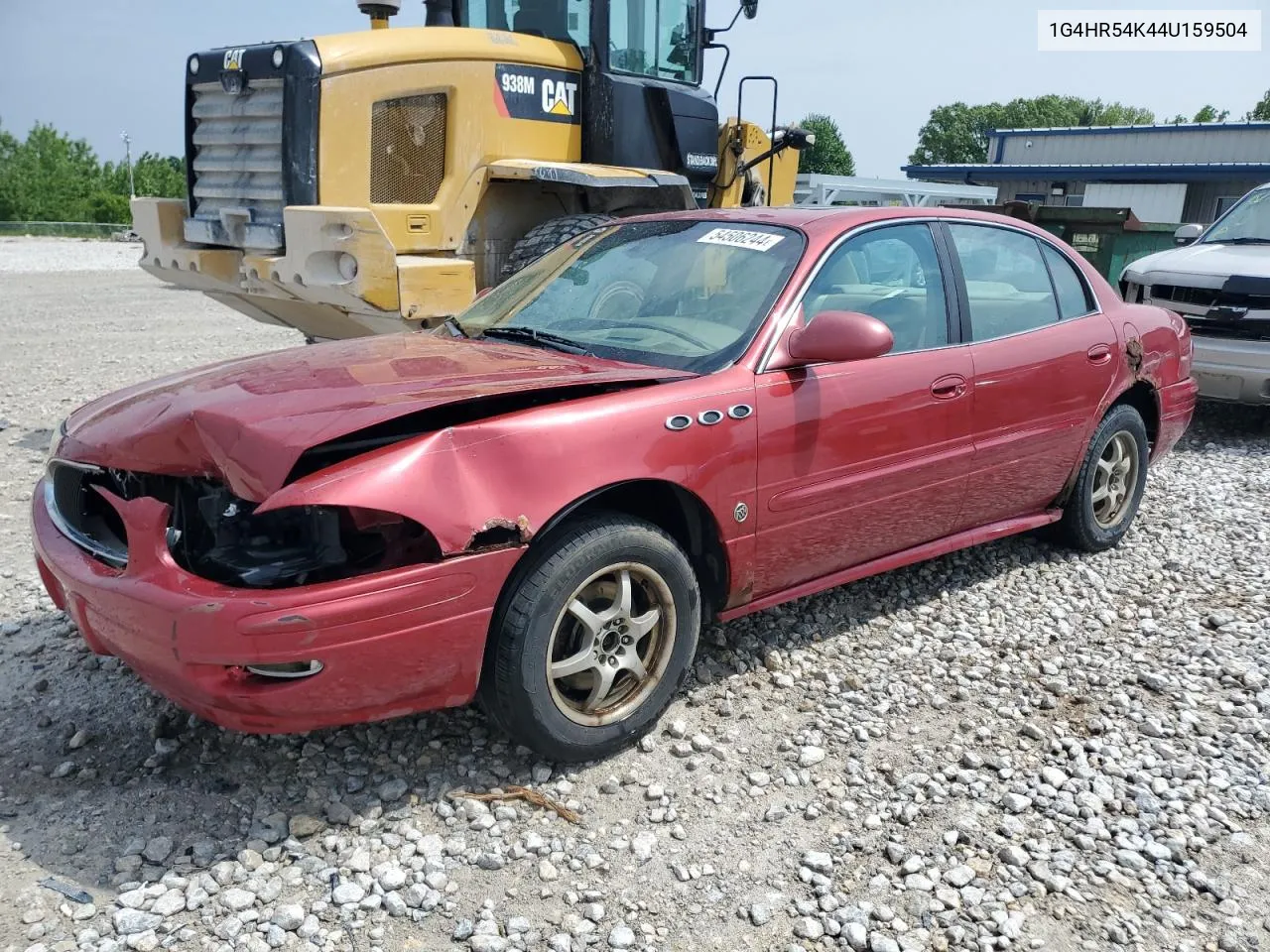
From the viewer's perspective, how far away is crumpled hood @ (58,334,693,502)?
2.69 m

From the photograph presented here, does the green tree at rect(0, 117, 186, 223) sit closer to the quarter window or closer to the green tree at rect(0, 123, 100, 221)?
the green tree at rect(0, 123, 100, 221)

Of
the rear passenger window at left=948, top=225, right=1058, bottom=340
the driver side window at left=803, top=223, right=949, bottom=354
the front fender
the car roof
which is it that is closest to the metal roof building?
the rear passenger window at left=948, top=225, right=1058, bottom=340

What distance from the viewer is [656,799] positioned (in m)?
3.01

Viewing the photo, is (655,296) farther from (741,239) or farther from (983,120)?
(983,120)

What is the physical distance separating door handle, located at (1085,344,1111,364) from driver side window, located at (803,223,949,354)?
3.13ft

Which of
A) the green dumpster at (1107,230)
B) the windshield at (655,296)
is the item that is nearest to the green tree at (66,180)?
the green dumpster at (1107,230)

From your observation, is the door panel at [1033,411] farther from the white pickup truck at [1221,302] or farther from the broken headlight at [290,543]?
the white pickup truck at [1221,302]

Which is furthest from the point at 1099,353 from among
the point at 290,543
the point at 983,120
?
the point at 983,120

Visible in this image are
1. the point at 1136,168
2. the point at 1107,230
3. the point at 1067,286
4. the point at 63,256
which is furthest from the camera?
the point at 1136,168

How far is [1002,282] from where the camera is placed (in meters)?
4.42

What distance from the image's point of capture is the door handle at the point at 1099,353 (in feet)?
15.1

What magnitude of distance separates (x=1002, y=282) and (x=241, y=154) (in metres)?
4.88

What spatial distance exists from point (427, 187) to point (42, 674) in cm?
410

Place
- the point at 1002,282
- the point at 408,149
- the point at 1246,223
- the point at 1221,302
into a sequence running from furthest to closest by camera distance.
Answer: the point at 1246,223 < the point at 1221,302 < the point at 408,149 < the point at 1002,282
